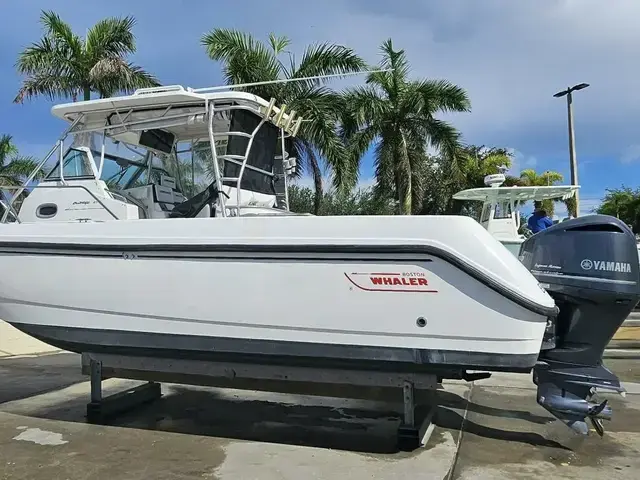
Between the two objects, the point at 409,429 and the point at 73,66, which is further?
the point at 73,66

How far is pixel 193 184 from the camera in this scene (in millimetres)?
5773

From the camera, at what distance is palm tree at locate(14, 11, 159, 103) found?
1556 centimetres

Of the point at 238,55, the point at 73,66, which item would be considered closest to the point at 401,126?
the point at 238,55

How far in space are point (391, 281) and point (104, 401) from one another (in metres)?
2.64

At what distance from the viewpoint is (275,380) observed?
14.7 ft

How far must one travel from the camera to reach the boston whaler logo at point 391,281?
3854mm

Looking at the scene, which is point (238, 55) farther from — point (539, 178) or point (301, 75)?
point (539, 178)

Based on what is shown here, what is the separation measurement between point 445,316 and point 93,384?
2852 millimetres

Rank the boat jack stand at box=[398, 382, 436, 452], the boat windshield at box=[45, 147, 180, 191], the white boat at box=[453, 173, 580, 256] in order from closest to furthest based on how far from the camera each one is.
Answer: the boat jack stand at box=[398, 382, 436, 452], the boat windshield at box=[45, 147, 180, 191], the white boat at box=[453, 173, 580, 256]

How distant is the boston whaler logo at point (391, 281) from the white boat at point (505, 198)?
8852 millimetres

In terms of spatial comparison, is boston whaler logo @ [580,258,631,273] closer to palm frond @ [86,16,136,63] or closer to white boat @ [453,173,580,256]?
white boat @ [453,173,580,256]

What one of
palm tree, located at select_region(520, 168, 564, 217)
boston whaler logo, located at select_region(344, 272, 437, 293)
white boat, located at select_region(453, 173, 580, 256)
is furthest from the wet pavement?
palm tree, located at select_region(520, 168, 564, 217)

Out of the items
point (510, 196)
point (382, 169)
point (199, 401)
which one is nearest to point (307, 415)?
point (199, 401)

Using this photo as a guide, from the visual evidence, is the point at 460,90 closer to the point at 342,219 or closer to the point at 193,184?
the point at 193,184
